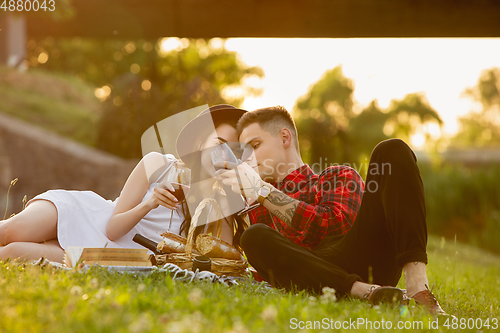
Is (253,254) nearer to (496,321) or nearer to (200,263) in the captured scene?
(200,263)

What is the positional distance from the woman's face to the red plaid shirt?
0.54m

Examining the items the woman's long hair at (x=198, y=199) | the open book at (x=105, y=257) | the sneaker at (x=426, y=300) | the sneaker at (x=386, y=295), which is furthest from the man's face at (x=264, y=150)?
the sneaker at (x=426, y=300)

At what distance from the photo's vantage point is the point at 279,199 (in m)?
2.74

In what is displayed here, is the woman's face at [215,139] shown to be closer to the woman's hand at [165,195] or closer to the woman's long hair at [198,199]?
the woman's long hair at [198,199]

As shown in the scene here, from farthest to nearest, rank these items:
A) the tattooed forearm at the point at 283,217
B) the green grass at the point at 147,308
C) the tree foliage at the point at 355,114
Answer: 1. the tree foliage at the point at 355,114
2. the tattooed forearm at the point at 283,217
3. the green grass at the point at 147,308

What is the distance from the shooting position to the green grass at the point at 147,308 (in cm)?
148

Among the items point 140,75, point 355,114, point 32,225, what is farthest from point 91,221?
point 355,114

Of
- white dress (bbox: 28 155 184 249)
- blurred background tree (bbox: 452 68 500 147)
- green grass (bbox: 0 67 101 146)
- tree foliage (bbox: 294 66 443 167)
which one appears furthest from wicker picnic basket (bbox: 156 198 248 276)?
blurred background tree (bbox: 452 68 500 147)

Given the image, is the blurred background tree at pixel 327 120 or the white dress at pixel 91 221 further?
the blurred background tree at pixel 327 120

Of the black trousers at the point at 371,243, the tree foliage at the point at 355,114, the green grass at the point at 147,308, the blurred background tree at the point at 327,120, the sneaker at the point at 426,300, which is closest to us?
the green grass at the point at 147,308

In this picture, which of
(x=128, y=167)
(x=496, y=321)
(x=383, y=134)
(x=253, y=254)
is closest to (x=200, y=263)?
(x=253, y=254)

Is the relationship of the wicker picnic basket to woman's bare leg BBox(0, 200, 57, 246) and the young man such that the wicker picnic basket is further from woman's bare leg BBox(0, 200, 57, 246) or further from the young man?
woman's bare leg BBox(0, 200, 57, 246)

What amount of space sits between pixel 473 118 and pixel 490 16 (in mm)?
51207

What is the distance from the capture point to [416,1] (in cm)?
608
